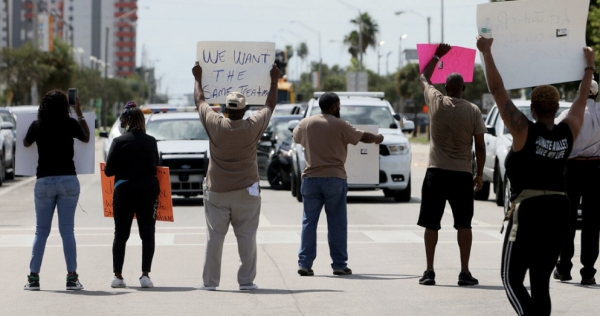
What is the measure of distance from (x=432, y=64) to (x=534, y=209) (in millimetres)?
3764

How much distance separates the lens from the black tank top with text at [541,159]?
6742mm

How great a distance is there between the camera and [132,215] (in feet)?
33.8

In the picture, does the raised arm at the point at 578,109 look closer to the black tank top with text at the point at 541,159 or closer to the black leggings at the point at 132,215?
the black tank top with text at the point at 541,159

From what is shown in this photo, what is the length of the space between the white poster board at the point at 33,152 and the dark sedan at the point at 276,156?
12.4 metres

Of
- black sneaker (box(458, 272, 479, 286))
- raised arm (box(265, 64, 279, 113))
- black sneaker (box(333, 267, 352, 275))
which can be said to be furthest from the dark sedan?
black sneaker (box(458, 272, 479, 286))

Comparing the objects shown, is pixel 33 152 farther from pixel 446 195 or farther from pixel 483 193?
pixel 483 193

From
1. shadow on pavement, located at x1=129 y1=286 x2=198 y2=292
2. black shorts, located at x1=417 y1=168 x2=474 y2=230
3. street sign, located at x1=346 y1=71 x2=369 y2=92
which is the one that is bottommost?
shadow on pavement, located at x1=129 y1=286 x2=198 y2=292

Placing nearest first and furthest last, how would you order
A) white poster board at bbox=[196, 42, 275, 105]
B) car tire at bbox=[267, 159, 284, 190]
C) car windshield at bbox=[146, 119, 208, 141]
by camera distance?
white poster board at bbox=[196, 42, 275, 105], car windshield at bbox=[146, 119, 208, 141], car tire at bbox=[267, 159, 284, 190]

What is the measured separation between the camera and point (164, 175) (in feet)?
34.6

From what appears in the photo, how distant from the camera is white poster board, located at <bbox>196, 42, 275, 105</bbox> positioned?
34.6 feet

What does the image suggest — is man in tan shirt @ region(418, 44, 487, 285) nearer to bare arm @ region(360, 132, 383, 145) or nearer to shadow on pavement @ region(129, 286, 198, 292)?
bare arm @ region(360, 132, 383, 145)

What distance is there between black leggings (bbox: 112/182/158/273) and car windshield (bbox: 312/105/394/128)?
431 inches

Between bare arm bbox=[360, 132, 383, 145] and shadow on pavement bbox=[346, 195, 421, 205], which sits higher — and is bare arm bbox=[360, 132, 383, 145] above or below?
above

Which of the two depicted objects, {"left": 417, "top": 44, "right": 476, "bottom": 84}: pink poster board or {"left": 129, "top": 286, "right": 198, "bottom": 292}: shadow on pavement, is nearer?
{"left": 129, "top": 286, "right": 198, "bottom": 292}: shadow on pavement
